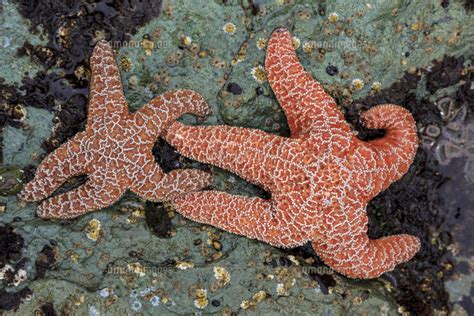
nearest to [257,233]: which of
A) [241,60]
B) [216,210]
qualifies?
[216,210]

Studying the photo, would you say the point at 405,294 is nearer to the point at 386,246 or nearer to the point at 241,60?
the point at 386,246

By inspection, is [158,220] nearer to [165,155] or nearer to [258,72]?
[165,155]

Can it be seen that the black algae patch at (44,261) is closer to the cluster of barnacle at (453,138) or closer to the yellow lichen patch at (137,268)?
the yellow lichen patch at (137,268)

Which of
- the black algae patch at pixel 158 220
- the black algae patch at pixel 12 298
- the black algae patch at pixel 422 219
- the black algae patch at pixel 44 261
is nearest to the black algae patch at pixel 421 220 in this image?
the black algae patch at pixel 422 219

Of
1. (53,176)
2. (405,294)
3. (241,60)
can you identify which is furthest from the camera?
(405,294)

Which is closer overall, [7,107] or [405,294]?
[7,107]

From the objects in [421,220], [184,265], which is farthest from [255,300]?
[421,220]
